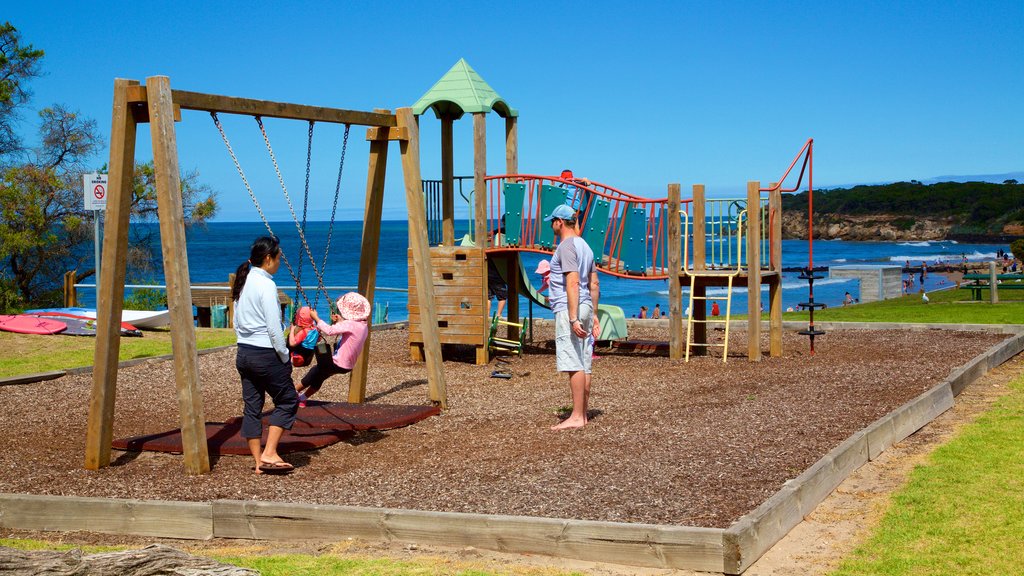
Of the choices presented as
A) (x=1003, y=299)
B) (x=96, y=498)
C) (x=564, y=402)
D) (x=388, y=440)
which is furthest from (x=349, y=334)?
(x=1003, y=299)

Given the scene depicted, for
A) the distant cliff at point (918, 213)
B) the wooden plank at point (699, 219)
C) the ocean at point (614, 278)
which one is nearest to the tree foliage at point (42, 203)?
the ocean at point (614, 278)

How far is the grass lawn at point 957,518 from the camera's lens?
5457 mm

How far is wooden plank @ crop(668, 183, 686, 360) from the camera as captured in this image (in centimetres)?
1396

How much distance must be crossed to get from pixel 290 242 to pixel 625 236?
124 m

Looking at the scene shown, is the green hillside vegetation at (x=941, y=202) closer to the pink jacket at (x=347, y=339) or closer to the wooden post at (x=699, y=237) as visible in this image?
the wooden post at (x=699, y=237)

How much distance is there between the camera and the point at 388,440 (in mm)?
8938

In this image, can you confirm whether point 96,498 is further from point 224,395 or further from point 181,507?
point 224,395

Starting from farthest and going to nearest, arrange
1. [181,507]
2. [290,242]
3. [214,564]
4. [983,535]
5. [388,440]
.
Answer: [290,242]
[388,440]
[181,507]
[983,535]
[214,564]

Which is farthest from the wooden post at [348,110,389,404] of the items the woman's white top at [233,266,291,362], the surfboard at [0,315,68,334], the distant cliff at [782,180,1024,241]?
the distant cliff at [782,180,1024,241]

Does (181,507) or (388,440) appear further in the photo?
(388,440)

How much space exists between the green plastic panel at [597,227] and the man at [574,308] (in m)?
5.80

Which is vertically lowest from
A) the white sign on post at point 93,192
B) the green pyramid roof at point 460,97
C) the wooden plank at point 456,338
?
the wooden plank at point 456,338

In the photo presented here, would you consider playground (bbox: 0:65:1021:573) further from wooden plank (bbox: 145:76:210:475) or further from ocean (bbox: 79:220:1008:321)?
ocean (bbox: 79:220:1008:321)

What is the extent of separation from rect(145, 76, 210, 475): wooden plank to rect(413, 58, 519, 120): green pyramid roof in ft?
Result: 22.8
